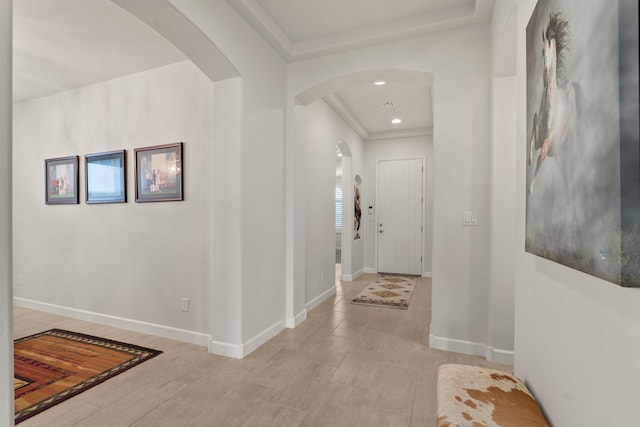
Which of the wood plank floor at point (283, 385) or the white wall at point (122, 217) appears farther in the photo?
the white wall at point (122, 217)

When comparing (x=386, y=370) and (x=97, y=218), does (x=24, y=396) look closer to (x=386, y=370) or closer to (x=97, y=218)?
(x=97, y=218)

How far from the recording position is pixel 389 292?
15.7ft

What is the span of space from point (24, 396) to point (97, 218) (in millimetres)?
1901

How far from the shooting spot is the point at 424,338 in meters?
2.98

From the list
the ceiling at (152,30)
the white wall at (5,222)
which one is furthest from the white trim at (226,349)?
the ceiling at (152,30)

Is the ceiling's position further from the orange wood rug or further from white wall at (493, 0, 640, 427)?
the orange wood rug

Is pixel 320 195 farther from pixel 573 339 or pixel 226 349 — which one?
pixel 573 339

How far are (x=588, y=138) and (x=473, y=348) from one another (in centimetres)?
244

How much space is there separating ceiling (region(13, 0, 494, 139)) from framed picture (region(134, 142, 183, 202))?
0.86 m

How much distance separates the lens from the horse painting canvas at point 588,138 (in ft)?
1.98

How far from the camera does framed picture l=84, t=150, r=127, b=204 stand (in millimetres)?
3316

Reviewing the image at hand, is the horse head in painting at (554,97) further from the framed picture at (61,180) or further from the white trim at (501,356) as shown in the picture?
the framed picture at (61,180)

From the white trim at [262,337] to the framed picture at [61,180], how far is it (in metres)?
2.72

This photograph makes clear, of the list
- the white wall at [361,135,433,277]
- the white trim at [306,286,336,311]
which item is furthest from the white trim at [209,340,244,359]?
the white wall at [361,135,433,277]
